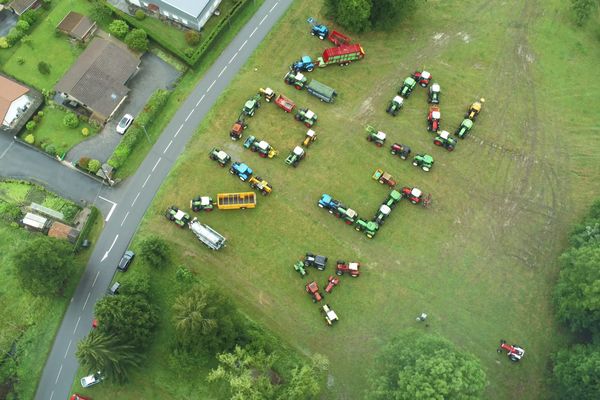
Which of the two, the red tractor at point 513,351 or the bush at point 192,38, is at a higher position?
the bush at point 192,38

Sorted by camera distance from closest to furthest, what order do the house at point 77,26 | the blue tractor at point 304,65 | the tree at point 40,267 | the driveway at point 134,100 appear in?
1. the tree at point 40,267
2. the driveway at point 134,100
3. the blue tractor at point 304,65
4. the house at point 77,26

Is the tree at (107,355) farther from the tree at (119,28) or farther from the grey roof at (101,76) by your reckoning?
the tree at (119,28)

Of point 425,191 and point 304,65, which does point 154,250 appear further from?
point 425,191

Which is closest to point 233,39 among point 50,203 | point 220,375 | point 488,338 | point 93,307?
point 50,203

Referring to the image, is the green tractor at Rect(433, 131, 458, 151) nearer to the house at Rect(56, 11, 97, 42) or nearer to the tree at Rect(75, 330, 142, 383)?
the tree at Rect(75, 330, 142, 383)

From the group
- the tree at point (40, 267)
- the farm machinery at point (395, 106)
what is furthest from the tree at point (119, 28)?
the farm machinery at point (395, 106)

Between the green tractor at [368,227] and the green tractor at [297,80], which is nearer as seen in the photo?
the green tractor at [368,227]

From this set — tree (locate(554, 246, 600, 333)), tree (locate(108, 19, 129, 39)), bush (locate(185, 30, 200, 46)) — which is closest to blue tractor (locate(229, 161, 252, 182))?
bush (locate(185, 30, 200, 46))

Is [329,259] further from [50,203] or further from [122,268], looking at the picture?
[50,203]
